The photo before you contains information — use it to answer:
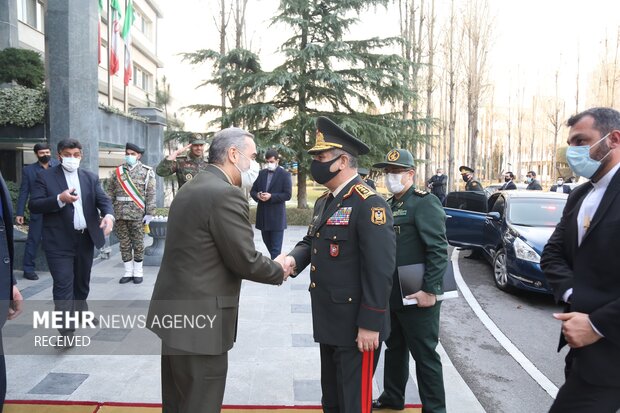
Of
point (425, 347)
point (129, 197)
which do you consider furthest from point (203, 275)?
point (129, 197)

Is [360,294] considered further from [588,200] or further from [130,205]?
[130,205]

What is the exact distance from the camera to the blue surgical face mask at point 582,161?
2479 millimetres

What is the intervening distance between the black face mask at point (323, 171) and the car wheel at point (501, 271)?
18.6 feet

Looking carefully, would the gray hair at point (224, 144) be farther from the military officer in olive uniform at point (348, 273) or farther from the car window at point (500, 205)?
the car window at point (500, 205)

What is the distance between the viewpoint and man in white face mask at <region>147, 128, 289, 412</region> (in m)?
2.57

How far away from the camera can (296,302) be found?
6828 mm

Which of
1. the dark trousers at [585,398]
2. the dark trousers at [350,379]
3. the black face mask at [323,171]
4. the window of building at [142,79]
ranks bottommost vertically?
the dark trousers at [350,379]

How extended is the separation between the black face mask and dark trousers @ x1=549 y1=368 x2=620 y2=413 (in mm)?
1698

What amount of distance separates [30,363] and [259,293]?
3.42m

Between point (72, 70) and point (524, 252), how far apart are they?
8.71 m

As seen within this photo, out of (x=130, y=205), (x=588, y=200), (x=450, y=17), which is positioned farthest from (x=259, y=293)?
(x=450, y=17)

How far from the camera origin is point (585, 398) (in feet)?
7.37

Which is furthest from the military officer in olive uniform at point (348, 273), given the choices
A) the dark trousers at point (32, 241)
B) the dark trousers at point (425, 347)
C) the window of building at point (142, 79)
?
the window of building at point (142, 79)

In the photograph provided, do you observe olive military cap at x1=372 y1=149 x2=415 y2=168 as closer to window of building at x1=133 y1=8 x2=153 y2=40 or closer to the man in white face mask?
the man in white face mask
